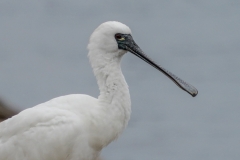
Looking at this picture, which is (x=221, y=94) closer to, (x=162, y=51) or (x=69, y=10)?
(x=162, y=51)

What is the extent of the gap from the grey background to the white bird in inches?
571

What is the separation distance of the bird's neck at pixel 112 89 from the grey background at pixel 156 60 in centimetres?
1456

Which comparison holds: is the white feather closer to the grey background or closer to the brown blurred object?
the brown blurred object

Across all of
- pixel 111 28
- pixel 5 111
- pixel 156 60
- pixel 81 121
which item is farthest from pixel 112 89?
pixel 156 60

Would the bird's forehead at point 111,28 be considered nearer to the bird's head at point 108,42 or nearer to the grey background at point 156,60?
the bird's head at point 108,42

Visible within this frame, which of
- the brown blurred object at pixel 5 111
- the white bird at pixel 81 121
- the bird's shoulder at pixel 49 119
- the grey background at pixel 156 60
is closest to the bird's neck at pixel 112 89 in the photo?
the white bird at pixel 81 121

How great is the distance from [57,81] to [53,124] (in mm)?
22544

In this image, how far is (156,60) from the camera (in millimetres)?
36375

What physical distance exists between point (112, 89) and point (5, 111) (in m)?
5.47

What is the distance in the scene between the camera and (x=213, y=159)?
29688 mm

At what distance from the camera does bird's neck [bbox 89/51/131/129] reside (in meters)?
11.8

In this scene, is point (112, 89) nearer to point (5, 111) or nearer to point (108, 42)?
point (108, 42)

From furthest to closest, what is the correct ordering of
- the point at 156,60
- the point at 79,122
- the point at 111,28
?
the point at 156,60 → the point at 111,28 → the point at 79,122

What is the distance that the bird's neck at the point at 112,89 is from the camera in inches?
466
